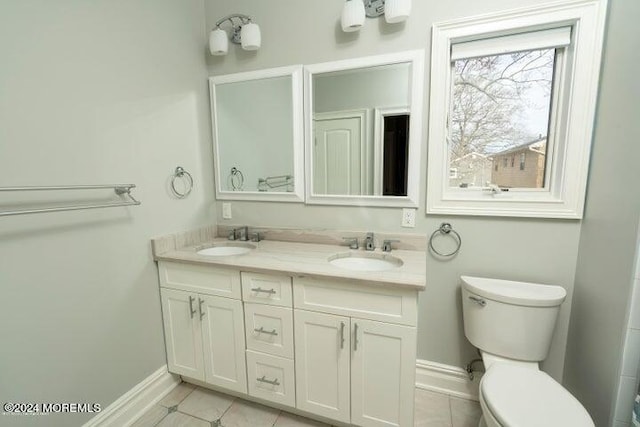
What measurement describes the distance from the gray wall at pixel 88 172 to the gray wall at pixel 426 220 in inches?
19.2

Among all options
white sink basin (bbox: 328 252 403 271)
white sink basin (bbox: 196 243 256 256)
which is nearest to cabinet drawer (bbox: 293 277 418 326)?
white sink basin (bbox: 328 252 403 271)

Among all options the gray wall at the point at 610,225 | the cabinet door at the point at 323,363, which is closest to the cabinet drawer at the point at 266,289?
the cabinet door at the point at 323,363

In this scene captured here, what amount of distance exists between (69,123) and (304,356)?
1.43 metres

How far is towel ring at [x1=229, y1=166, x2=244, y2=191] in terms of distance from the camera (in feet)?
6.32

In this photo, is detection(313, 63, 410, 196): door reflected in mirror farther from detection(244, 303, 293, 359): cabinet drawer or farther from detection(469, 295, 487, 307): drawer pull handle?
detection(244, 303, 293, 359): cabinet drawer

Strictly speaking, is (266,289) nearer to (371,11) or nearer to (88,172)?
(88,172)

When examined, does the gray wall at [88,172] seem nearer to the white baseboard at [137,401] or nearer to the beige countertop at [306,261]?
the white baseboard at [137,401]

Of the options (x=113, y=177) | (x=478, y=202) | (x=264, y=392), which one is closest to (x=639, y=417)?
(x=478, y=202)

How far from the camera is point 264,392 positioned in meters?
1.44

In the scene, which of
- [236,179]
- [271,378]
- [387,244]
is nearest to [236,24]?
[236,179]

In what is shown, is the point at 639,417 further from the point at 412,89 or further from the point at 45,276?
the point at 45,276

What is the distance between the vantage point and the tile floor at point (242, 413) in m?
1.43

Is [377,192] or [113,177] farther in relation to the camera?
[377,192]

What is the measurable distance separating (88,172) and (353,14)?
1459 mm
